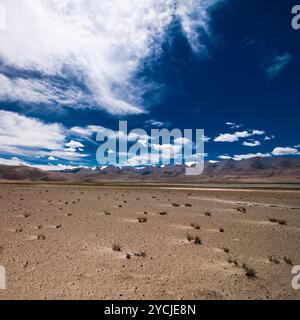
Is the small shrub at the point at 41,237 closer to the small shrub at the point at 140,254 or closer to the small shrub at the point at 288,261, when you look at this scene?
the small shrub at the point at 140,254

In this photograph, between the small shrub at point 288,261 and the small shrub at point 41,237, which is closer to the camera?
the small shrub at point 288,261

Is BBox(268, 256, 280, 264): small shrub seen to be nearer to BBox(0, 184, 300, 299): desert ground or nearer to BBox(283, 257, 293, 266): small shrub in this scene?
BBox(0, 184, 300, 299): desert ground

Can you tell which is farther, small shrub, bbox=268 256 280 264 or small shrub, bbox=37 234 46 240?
small shrub, bbox=37 234 46 240

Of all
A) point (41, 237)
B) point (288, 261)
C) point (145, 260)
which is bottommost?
point (288, 261)

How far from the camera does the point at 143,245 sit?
36.7 feet

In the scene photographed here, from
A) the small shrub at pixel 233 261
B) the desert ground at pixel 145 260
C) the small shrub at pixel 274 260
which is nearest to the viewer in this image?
the desert ground at pixel 145 260

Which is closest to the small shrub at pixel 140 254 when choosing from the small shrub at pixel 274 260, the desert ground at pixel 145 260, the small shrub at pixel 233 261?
the desert ground at pixel 145 260

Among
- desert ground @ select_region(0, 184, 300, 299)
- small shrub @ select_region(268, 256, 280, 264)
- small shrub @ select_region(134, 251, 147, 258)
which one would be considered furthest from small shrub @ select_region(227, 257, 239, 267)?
small shrub @ select_region(134, 251, 147, 258)

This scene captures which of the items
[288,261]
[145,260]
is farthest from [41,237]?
[288,261]

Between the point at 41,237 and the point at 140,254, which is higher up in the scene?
the point at 41,237

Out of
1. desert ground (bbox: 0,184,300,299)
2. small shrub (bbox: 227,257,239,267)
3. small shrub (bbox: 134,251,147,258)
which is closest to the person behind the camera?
desert ground (bbox: 0,184,300,299)

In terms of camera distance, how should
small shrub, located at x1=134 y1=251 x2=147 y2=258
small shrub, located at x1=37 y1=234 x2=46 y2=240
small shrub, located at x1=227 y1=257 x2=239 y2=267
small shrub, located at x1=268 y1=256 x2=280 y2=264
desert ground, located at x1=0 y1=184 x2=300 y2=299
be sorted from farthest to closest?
small shrub, located at x1=37 y1=234 x2=46 y2=240
small shrub, located at x1=134 y1=251 x2=147 y2=258
small shrub, located at x1=268 y1=256 x2=280 y2=264
small shrub, located at x1=227 y1=257 x2=239 y2=267
desert ground, located at x1=0 y1=184 x2=300 y2=299

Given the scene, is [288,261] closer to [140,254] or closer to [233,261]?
[233,261]
